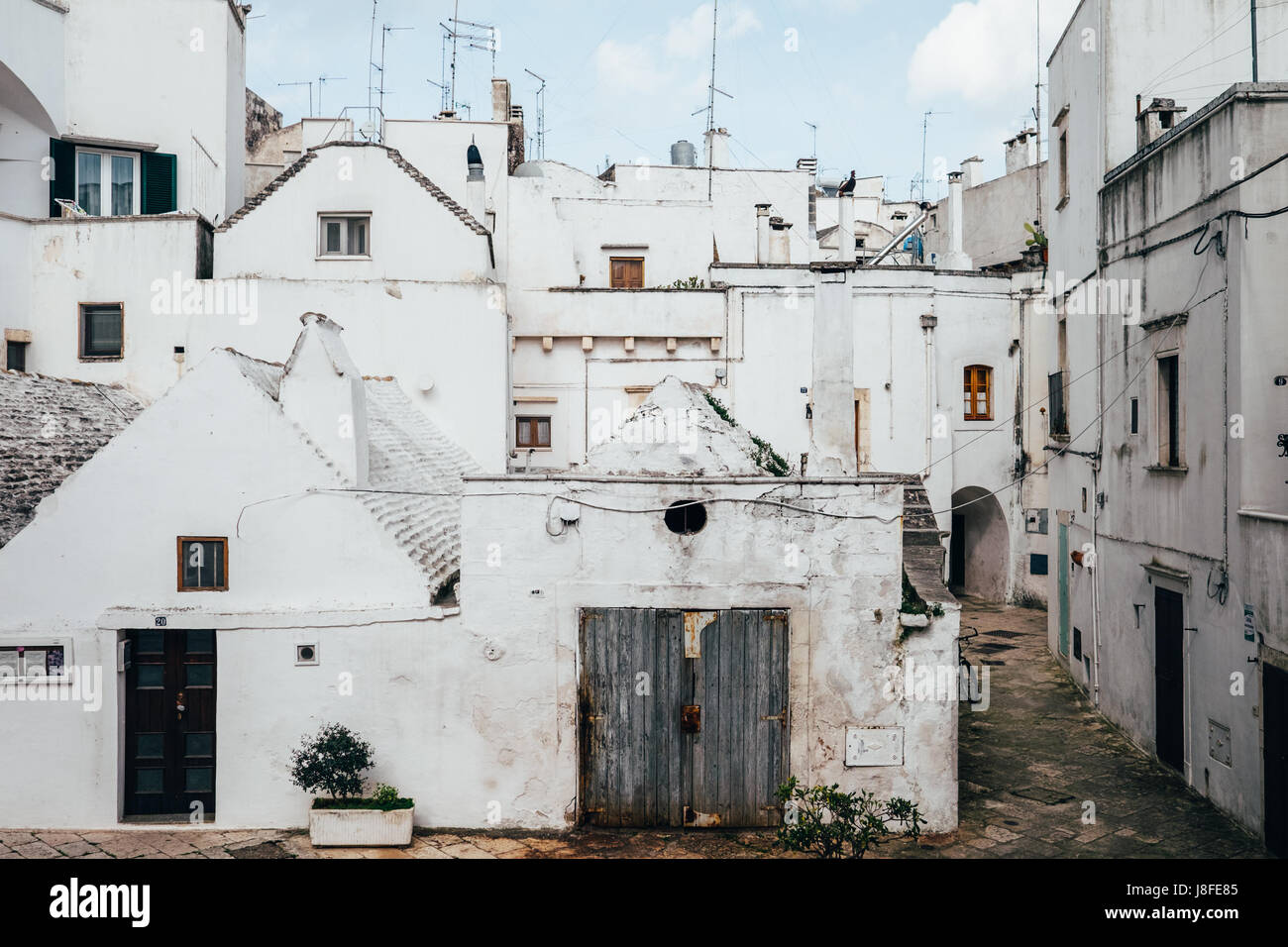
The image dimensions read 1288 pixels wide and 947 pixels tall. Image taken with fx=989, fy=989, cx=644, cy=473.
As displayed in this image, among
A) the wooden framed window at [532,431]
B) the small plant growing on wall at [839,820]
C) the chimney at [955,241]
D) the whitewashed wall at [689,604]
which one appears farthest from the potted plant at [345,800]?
the chimney at [955,241]

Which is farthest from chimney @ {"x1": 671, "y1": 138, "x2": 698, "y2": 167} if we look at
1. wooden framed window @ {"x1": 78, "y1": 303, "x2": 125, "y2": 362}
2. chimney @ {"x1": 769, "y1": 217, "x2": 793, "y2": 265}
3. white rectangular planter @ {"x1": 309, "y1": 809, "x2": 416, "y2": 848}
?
white rectangular planter @ {"x1": 309, "y1": 809, "x2": 416, "y2": 848}

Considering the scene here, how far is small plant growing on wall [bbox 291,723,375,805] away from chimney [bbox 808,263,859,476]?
20.5 feet

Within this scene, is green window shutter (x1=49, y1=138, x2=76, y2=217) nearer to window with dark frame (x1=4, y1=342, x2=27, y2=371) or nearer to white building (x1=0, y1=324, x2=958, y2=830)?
window with dark frame (x1=4, y1=342, x2=27, y2=371)

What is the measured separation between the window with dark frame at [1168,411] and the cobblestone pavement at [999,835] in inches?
164

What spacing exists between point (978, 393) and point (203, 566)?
19.5 metres

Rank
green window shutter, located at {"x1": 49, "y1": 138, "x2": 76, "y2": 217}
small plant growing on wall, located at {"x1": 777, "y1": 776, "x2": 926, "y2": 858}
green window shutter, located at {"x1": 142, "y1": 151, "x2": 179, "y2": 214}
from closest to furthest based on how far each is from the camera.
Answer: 1. small plant growing on wall, located at {"x1": 777, "y1": 776, "x2": 926, "y2": 858}
2. green window shutter, located at {"x1": 49, "y1": 138, "x2": 76, "y2": 217}
3. green window shutter, located at {"x1": 142, "y1": 151, "x2": 179, "y2": 214}

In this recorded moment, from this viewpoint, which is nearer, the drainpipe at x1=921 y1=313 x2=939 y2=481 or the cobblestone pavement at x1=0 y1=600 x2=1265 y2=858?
the cobblestone pavement at x1=0 y1=600 x2=1265 y2=858

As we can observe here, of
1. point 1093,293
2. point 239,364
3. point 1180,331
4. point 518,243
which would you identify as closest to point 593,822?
point 239,364

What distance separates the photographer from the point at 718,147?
104 ft

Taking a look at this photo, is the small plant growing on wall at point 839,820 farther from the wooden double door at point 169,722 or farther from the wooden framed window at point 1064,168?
the wooden framed window at point 1064,168

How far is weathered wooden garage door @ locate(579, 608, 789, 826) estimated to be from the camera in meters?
10.8

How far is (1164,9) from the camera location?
649 inches

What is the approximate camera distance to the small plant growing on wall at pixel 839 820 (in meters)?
9.19

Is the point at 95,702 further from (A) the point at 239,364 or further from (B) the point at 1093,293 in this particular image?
(B) the point at 1093,293
